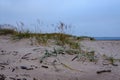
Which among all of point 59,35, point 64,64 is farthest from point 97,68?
point 59,35

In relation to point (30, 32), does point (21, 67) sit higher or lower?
lower

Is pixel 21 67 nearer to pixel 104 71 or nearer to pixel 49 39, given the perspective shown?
pixel 104 71

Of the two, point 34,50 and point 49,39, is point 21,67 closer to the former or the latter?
point 34,50

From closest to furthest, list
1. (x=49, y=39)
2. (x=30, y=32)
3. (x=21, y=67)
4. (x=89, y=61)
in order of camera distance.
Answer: (x=21, y=67) → (x=89, y=61) → (x=49, y=39) → (x=30, y=32)

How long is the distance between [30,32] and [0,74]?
289cm

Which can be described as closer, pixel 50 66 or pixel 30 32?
pixel 50 66

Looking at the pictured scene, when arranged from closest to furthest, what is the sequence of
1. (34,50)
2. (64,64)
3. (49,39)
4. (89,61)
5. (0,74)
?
1. (0,74)
2. (64,64)
3. (89,61)
4. (34,50)
5. (49,39)

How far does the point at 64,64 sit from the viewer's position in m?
3.07

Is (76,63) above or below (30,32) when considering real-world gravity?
below

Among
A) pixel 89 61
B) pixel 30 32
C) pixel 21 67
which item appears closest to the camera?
pixel 21 67

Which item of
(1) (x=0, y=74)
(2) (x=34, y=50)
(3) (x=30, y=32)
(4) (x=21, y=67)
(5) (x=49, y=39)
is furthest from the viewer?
(3) (x=30, y=32)

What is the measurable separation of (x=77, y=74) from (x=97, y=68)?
352 millimetres

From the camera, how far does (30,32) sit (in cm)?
545

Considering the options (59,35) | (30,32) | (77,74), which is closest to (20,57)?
(77,74)
